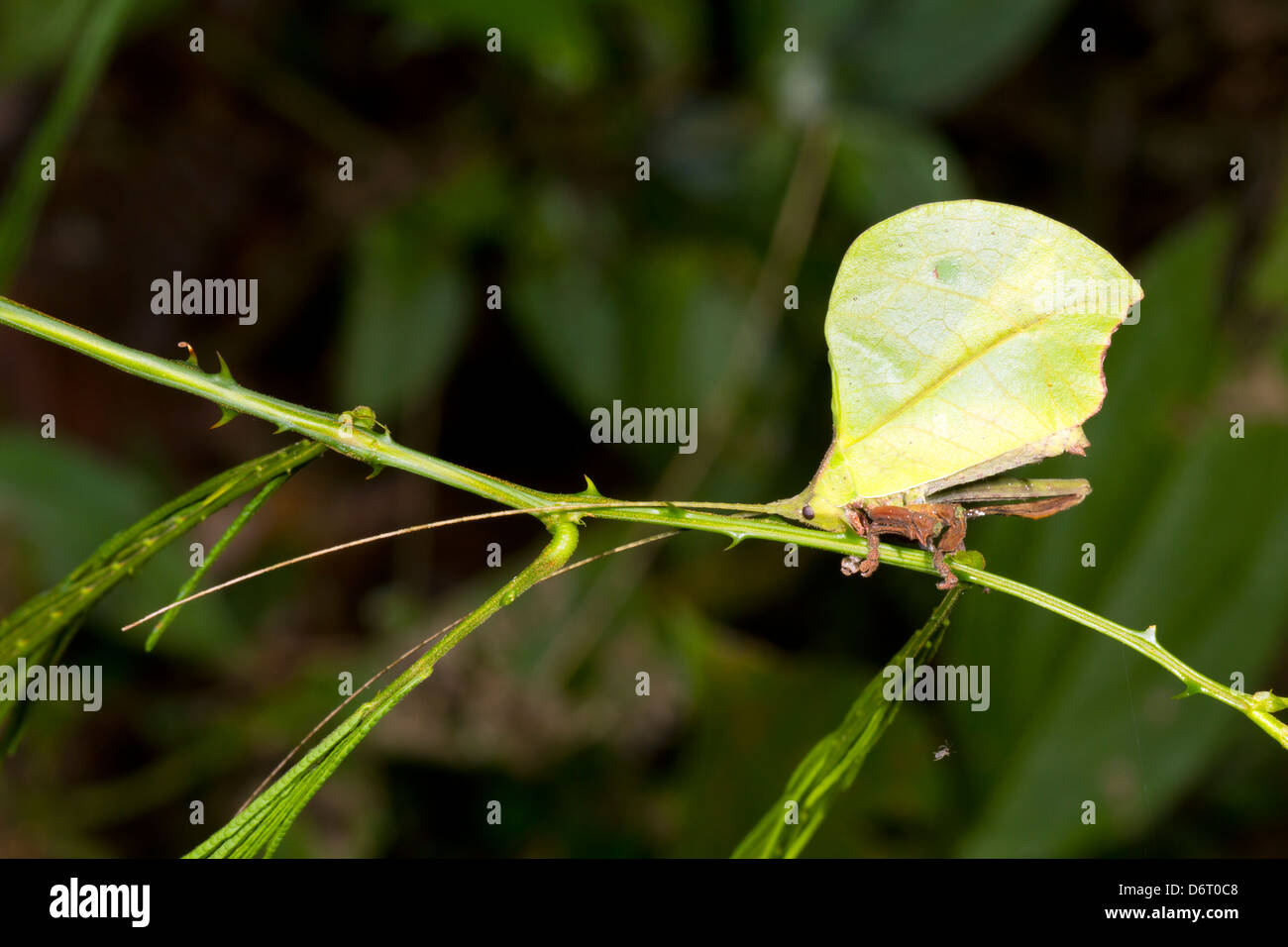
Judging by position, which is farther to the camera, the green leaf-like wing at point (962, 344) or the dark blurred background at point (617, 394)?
the dark blurred background at point (617, 394)

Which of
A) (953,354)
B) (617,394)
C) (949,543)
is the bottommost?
(949,543)

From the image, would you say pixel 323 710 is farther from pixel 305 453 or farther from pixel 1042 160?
pixel 1042 160

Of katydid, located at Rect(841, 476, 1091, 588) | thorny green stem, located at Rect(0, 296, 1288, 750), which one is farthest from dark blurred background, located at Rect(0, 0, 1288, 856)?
katydid, located at Rect(841, 476, 1091, 588)

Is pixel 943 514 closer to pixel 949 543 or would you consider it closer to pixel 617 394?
pixel 949 543

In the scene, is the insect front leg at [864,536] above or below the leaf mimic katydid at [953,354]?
below

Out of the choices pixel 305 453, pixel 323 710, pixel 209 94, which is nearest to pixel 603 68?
pixel 209 94

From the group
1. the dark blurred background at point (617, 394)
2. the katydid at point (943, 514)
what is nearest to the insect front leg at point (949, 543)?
the katydid at point (943, 514)

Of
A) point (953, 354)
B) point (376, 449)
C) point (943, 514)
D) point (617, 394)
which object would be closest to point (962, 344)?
point (953, 354)

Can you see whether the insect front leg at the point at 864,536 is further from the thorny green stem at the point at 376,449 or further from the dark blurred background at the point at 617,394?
the dark blurred background at the point at 617,394
